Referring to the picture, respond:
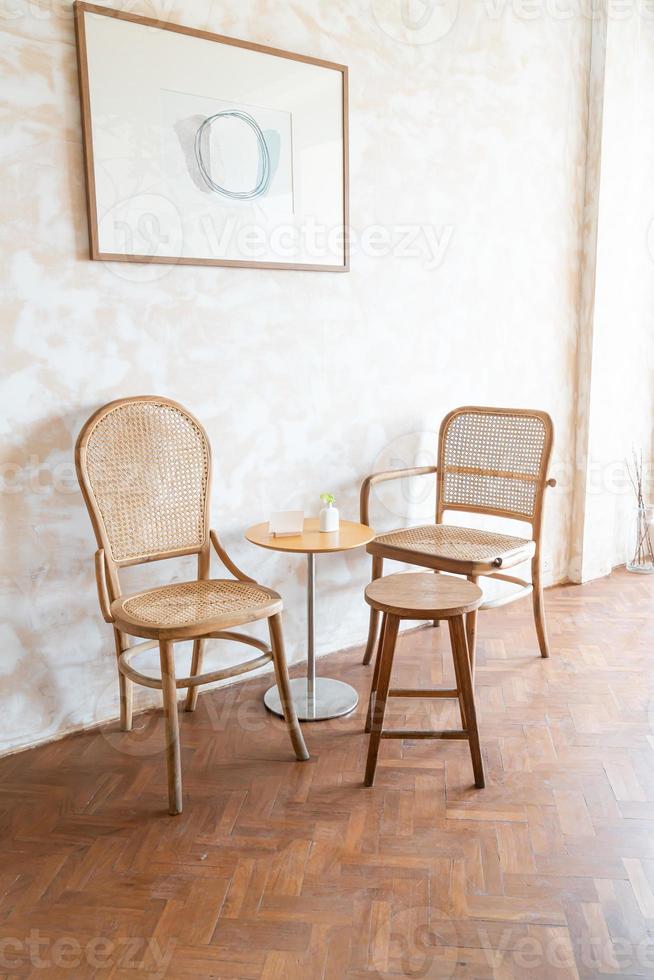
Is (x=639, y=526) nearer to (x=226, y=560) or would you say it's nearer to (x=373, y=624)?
(x=373, y=624)

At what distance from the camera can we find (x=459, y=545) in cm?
289

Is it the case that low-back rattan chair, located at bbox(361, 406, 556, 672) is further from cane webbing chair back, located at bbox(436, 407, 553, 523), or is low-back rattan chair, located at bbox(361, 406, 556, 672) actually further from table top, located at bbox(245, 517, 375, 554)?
table top, located at bbox(245, 517, 375, 554)

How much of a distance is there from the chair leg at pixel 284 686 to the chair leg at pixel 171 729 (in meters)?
0.32

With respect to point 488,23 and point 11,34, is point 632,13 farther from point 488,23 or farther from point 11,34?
point 11,34

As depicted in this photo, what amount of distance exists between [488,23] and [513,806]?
2.97 m

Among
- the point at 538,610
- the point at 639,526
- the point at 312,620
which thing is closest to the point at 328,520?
the point at 312,620

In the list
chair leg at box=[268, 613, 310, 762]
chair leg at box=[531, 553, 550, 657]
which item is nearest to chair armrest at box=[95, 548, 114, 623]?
chair leg at box=[268, 613, 310, 762]

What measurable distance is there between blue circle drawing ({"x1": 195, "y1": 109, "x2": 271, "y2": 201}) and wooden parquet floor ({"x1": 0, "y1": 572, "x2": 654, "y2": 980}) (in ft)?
5.65

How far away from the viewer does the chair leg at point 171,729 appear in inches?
84.4

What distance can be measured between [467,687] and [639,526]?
8.06ft

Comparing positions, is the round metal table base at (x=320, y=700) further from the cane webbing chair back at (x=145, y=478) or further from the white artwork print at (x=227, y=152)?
the white artwork print at (x=227, y=152)

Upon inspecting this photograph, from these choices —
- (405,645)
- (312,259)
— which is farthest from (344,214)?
(405,645)

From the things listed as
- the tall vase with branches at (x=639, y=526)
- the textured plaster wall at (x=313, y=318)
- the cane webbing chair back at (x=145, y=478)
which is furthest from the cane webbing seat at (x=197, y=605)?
the tall vase with branches at (x=639, y=526)

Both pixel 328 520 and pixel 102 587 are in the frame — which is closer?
pixel 102 587
